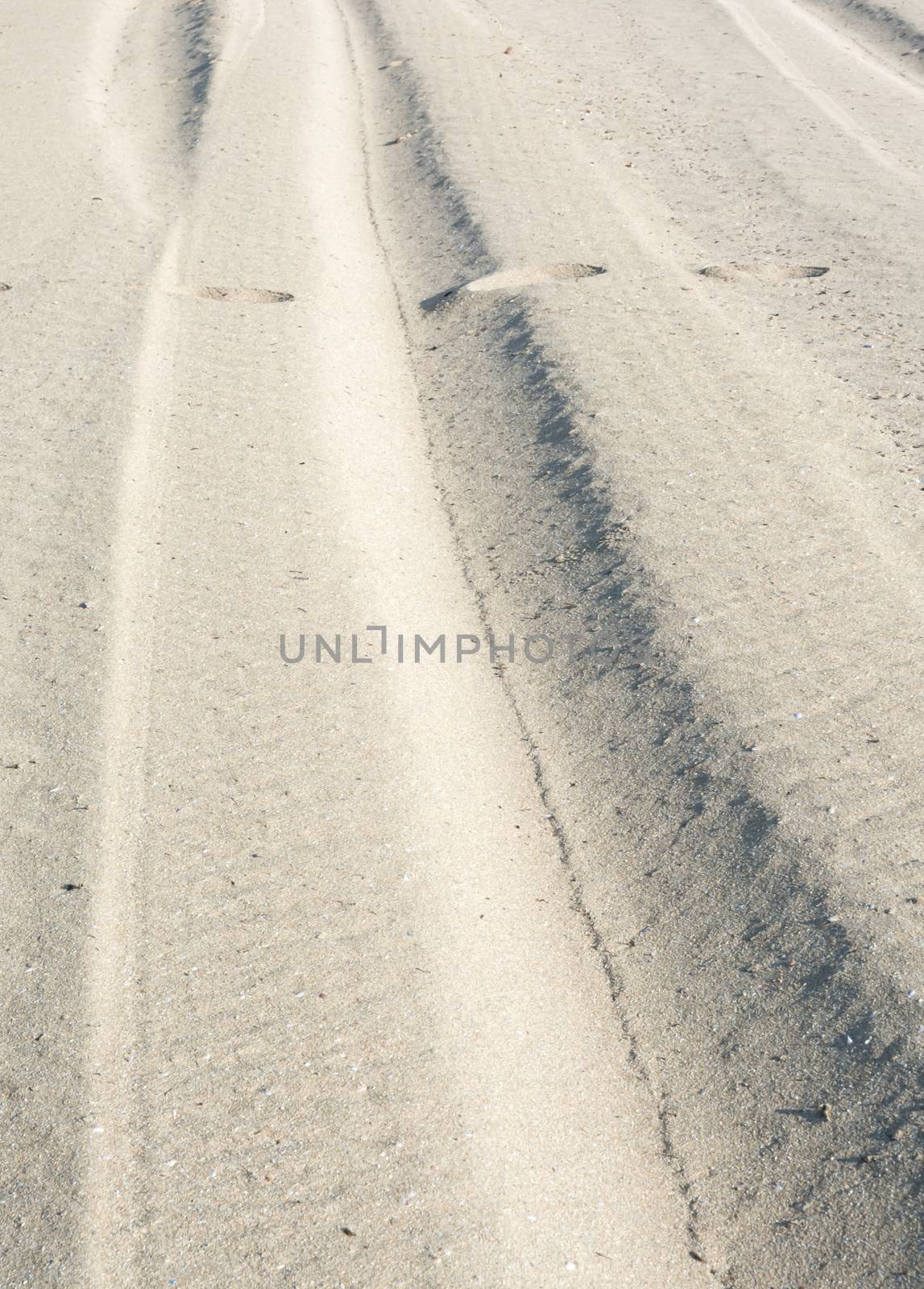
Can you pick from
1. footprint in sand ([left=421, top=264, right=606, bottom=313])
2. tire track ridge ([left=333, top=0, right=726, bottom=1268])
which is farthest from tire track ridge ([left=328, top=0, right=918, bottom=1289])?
footprint in sand ([left=421, top=264, right=606, bottom=313])

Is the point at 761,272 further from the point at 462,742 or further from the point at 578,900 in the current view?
the point at 578,900

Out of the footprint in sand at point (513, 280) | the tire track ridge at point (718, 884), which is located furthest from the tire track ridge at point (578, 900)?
the footprint in sand at point (513, 280)

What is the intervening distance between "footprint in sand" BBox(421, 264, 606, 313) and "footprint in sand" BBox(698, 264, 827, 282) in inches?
30.4

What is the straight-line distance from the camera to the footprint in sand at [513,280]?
7.61 m

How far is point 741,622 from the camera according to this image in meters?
4.69

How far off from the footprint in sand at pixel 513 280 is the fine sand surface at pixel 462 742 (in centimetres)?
4

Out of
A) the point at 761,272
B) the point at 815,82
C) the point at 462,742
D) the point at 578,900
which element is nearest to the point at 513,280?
the point at 761,272

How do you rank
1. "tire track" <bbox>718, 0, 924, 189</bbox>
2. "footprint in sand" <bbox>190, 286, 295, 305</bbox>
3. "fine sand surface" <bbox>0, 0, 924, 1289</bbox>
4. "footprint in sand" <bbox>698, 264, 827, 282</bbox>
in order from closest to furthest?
"fine sand surface" <bbox>0, 0, 924, 1289</bbox> → "footprint in sand" <bbox>190, 286, 295, 305</bbox> → "footprint in sand" <bbox>698, 264, 827, 282</bbox> → "tire track" <bbox>718, 0, 924, 189</bbox>

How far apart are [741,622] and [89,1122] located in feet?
9.57

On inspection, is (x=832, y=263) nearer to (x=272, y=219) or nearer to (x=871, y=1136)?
(x=272, y=219)

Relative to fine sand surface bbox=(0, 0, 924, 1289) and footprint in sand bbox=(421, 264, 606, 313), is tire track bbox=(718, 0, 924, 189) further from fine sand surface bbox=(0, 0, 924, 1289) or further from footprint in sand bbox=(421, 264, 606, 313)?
footprint in sand bbox=(421, 264, 606, 313)

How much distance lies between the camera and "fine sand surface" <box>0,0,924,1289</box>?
9.43 feet

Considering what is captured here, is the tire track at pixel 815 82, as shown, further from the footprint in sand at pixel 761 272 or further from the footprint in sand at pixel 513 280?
the footprint in sand at pixel 513 280

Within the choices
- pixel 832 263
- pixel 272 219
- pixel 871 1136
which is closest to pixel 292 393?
pixel 272 219
